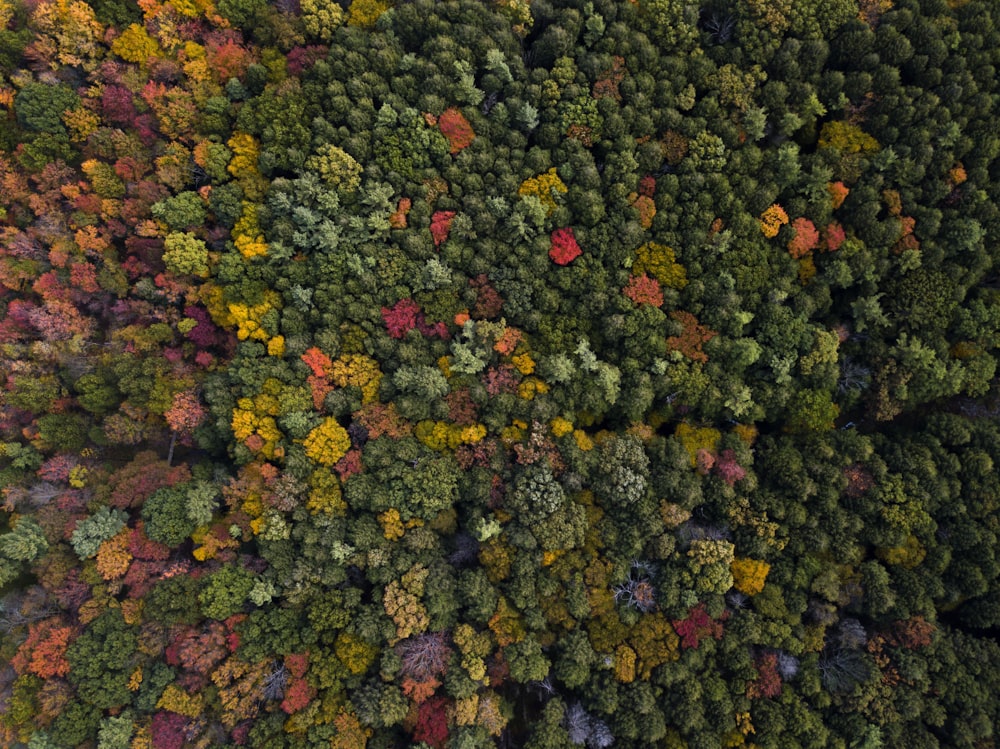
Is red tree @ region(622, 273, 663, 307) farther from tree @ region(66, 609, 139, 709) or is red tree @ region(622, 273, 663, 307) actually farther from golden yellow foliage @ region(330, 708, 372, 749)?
tree @ region(66, 609, 139, 709)

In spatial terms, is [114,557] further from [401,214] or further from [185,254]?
[401,214]

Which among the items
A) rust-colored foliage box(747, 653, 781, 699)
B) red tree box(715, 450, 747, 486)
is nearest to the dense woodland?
rust-colored foliage box(747, 653, 781, 699)

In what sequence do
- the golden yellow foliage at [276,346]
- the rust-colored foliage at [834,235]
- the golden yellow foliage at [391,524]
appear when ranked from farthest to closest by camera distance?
the rust-colored foliage at [834,235] < the golden yellow foliage at [276,346] < the golden yellow foliage at [391,524]

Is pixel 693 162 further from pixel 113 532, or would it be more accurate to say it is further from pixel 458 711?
pixel 113 532

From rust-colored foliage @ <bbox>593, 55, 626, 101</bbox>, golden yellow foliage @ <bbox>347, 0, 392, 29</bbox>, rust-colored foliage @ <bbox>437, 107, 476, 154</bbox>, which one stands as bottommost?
rust-colored foliage @ <bbox>437, 107, 476, 154</bbox>

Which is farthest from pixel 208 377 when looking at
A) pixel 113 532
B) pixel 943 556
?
pixel 943 556

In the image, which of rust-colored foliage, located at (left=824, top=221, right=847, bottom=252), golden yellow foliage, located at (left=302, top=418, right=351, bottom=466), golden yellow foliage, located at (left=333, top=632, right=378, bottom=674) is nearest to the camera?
golden yellow foliage, located at (left=333, top=632, right=378, bottom=674)

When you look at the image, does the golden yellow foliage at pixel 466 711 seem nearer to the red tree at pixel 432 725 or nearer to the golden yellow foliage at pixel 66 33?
the red tree at pixel 432 725

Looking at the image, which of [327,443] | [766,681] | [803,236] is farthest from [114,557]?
[803,236]

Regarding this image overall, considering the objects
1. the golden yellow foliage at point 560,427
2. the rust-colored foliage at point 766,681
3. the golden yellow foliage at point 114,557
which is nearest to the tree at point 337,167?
the golden yellow foliage at point 560,427
